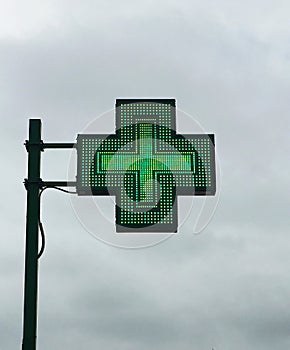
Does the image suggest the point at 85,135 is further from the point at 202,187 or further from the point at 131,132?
the point at 202,187

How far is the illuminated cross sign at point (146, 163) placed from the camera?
12688 millimetres

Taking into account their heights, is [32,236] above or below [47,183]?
below

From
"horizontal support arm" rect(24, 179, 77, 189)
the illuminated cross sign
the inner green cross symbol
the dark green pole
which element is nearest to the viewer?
the dark green pole

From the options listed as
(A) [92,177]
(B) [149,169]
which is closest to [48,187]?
(A) [92,177]

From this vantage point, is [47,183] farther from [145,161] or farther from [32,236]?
[145,161]

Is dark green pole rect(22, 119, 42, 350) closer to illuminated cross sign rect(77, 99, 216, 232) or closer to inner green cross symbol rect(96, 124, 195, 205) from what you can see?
illuminated cross sign rect(77, 99, 216, 232)

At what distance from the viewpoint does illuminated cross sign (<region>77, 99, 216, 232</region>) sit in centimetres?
1269

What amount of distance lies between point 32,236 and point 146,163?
200 centimetres

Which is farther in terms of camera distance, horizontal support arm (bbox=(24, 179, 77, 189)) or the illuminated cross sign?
horizontal support arm (bbox=(24, 179, 77, 189))

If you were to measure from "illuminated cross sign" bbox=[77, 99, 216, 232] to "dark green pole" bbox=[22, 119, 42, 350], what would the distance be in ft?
2.44

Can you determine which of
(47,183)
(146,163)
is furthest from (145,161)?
(47,183)

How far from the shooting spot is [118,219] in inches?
493

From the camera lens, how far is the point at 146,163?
42.3 feet

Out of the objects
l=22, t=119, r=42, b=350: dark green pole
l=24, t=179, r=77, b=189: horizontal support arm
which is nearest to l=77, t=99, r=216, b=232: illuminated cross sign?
l=24, t=179, r=77, b=189: horizontal support arm
